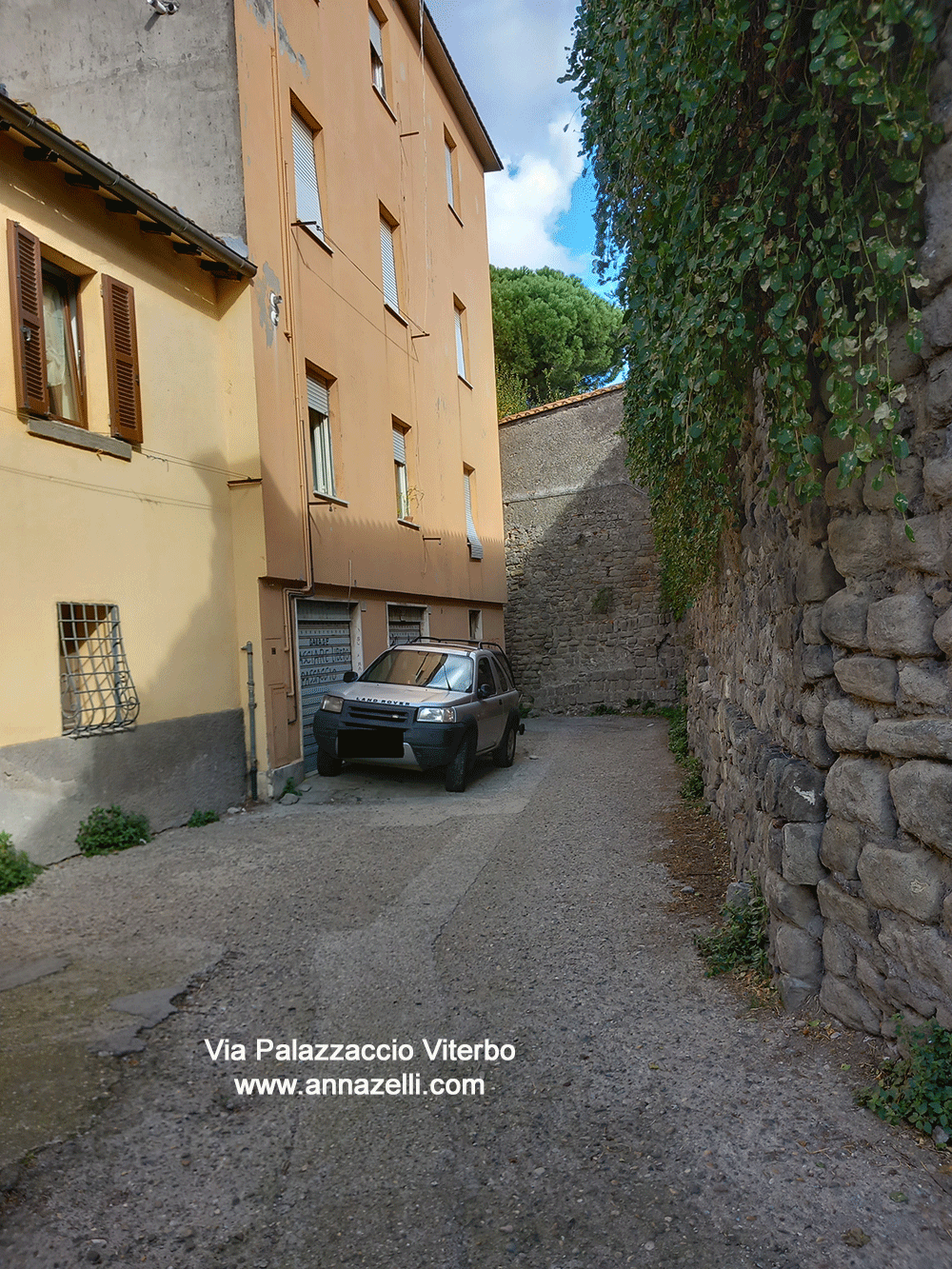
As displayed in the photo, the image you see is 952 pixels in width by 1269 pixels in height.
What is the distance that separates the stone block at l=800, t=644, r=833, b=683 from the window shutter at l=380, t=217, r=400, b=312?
11779mm

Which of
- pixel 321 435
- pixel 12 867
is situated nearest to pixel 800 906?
pixel 12 867

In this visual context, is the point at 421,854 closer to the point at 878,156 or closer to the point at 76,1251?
the point at 76,1251

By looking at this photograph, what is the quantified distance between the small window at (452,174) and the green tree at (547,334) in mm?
10704

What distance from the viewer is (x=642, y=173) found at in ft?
12.4

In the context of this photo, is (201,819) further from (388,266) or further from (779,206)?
(388,266)

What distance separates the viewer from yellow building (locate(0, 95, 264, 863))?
648cm

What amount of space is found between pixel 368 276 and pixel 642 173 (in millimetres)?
9773

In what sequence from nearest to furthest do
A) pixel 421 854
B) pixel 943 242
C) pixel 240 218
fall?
pixel 943 242, pixel 421 854, pixel 240 218

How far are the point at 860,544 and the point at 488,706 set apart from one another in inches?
289

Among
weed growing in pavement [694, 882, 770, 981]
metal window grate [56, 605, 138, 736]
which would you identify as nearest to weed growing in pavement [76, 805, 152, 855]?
metal window grate [56, 605, 138, 736]

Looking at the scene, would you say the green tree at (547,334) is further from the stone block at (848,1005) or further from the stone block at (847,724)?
the stone block at (848,1005)

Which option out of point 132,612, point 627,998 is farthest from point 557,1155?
point 132,612

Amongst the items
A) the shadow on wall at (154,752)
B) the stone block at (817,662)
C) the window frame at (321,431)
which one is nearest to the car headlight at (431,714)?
the shadow on wall at (154,752)

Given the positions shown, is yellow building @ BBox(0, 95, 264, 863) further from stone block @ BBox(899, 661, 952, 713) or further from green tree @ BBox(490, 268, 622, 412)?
green tree @ BBox(490, 268, 622, 412)
